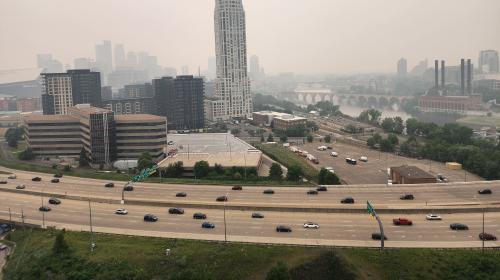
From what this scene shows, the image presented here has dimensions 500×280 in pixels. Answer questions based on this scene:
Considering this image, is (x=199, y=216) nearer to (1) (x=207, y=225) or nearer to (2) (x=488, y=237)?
(1) (x=207, y=225)

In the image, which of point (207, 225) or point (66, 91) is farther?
point (66, 91)

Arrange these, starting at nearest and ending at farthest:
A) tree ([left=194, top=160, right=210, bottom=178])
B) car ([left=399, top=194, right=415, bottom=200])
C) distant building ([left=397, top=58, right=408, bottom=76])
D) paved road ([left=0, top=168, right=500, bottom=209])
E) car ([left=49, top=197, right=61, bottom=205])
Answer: paved road ([left=0, top=168, right=500, bottom=209]) < car ([left=399, top=194, right=415, bottom=200]) < car ([left=49, top=197, right=61, bottom=205]) < tree ([left=194, top=160, right=210, bottom=178]) < distant building ([left=397, top=58, right=408, bottom=76])

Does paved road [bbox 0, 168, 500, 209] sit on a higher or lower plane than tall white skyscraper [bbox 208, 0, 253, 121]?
lower

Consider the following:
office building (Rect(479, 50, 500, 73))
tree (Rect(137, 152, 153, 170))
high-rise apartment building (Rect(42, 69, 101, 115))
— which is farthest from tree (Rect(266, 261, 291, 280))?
office building (Rect(479, 50, 500, 73))

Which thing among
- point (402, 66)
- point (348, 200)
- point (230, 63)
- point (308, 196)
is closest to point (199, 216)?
point (308, 196)

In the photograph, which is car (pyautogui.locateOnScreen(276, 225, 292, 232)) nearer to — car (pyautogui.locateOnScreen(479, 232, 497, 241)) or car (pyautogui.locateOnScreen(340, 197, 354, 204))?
car (pyautogui.locateOnScreen(340, 197, 354, 204))

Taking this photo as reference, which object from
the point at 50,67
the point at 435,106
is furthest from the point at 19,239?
the point at 50,67
